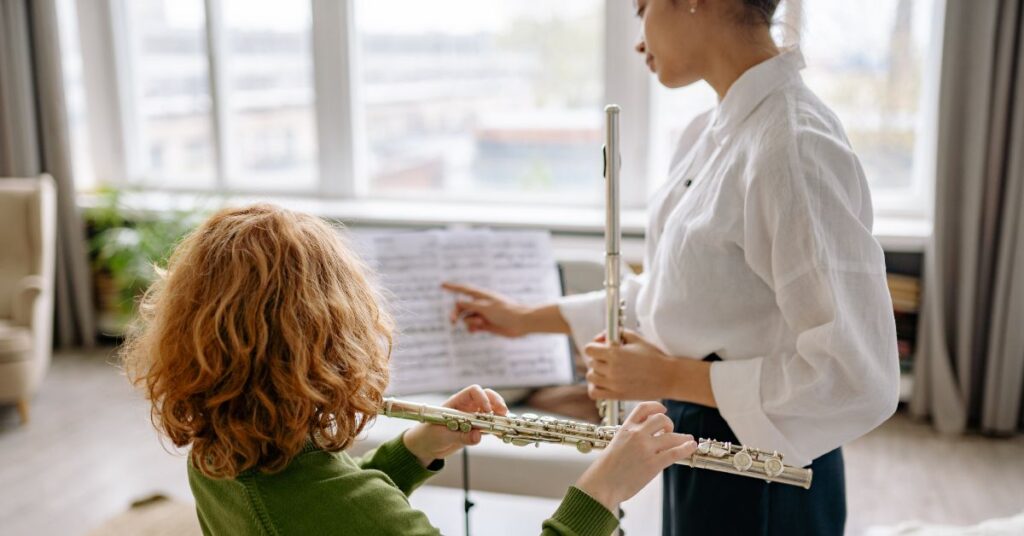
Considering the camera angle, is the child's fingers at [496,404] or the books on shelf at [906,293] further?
the books on shelf at [906,293]

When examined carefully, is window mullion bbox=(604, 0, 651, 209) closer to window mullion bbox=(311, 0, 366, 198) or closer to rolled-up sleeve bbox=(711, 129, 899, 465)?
window mullion bbox=(311, 0, 366, 198)

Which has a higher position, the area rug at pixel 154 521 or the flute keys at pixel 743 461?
the flute keys at pixel 743 461

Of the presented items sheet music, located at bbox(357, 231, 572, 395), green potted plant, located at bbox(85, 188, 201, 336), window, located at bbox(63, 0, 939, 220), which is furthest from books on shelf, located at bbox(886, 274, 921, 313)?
green potted plant, located at bbox(85, 188, 201, 336)

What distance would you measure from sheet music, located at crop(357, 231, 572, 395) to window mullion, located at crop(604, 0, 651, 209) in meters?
2.09

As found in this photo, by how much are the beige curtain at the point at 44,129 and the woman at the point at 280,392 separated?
3720 mm

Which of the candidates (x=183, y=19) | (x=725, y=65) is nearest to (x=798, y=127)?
(x=725, y=65)

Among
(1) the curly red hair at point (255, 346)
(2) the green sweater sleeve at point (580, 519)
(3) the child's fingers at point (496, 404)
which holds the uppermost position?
(1) the curly red hair at point (255, 346)

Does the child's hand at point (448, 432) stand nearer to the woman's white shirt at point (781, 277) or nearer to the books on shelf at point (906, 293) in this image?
the woman's white shirt at point (781, 277)

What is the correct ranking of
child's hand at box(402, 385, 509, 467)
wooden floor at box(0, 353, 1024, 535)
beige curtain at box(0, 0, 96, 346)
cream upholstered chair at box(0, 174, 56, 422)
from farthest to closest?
beige curtain at box(0, 0, 96, 346) < cream upholstered chair at box(0, 174, 56, 422) < wooden floor at box(0, 353, 1024, 535) < child's hand at box(402, 385, 509, 467)

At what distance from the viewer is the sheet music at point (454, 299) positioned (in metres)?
1.99

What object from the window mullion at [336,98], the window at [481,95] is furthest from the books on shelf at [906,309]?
the window mullion at [336,98]

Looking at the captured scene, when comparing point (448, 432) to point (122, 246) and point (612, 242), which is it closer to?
point (612, 242)

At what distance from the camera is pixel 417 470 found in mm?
1332

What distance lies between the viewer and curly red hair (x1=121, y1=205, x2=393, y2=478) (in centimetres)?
107
